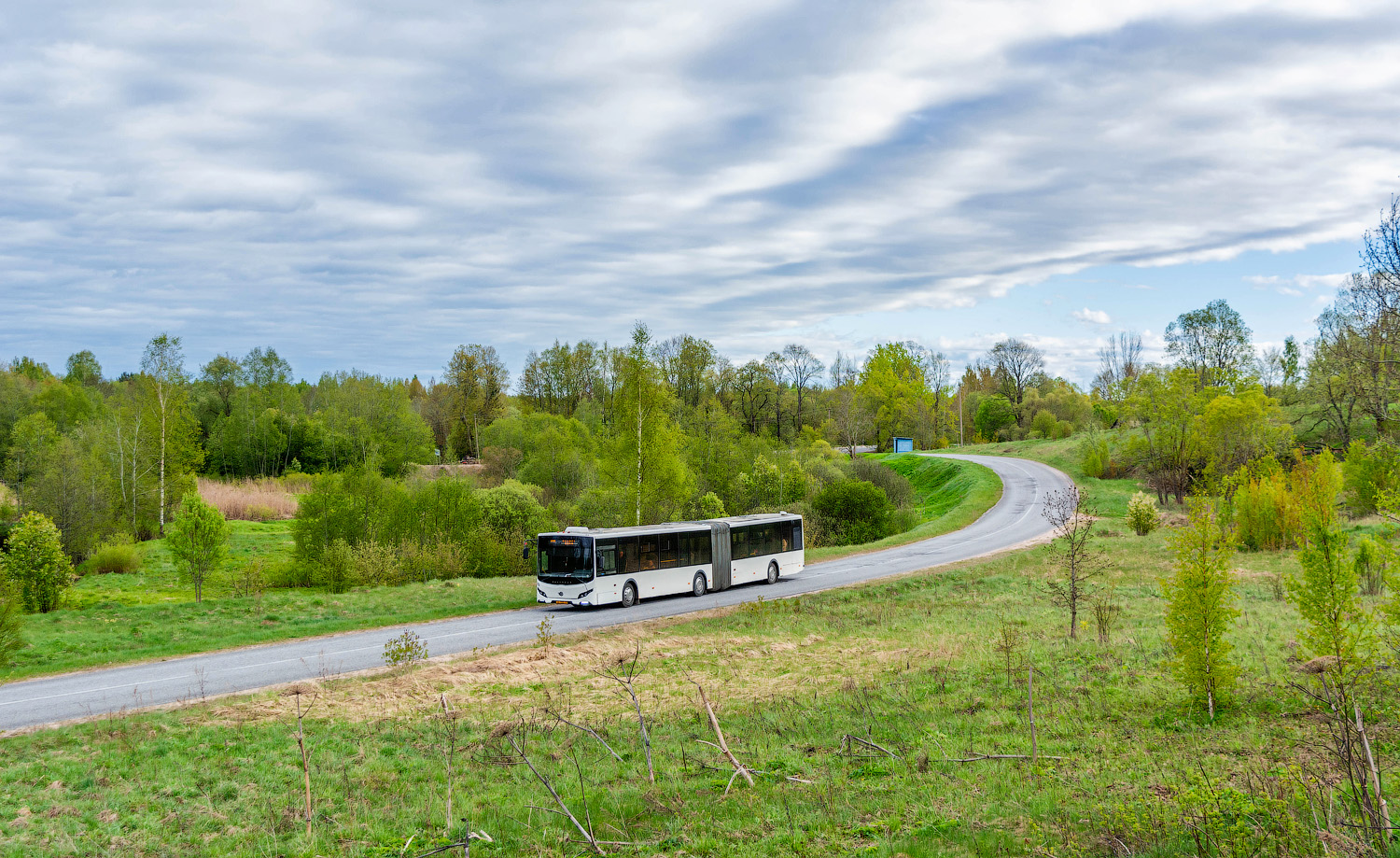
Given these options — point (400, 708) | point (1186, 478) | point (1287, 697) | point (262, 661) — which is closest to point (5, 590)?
point (262, 661)

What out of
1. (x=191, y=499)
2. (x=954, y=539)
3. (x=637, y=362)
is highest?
(x=637, y=362)

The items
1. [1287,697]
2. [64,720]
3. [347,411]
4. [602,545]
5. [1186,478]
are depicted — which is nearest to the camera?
[1287,697]

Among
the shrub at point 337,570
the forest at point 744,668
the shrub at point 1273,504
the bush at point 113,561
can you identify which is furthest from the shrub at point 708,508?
the bush at point 113,561

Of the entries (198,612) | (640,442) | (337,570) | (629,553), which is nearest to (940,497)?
(640,442)

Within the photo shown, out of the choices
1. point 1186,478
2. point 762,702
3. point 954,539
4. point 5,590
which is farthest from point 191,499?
point 1186,478

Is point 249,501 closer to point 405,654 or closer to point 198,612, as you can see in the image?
point 198,612

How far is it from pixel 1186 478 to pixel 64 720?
199ft

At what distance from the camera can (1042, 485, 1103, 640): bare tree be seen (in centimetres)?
1926

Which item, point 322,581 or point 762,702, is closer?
point 762,702

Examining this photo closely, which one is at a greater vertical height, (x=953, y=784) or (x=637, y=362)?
(x=637, y=362)

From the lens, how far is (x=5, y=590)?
23.1 meters

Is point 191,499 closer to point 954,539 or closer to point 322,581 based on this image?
point 322,581

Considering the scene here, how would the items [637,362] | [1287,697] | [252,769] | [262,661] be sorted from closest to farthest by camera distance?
[252,769] → [1287,697] → [262,661] → [637,362]

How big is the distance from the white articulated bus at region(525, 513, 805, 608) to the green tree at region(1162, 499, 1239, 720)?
18.6 metres
